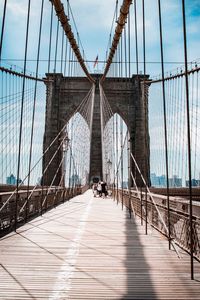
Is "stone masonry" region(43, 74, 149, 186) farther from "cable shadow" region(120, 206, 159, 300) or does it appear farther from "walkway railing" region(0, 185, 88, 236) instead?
"cable shadow" region(120, 206, 159, 300)

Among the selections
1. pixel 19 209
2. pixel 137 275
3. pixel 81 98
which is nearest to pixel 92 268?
pixel 137 275

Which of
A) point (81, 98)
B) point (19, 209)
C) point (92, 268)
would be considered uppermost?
point (81, 98)

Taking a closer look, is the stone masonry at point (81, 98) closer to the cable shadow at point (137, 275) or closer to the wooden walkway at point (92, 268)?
the wooden walkway at point (92, 268)

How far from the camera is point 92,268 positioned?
2.60 m

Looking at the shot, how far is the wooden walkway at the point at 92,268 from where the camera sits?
201 centimetres

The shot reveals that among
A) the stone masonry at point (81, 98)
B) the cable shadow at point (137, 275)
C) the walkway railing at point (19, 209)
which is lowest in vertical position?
the cable shadow at point (137, 275)

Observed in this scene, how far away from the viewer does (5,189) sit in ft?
68.6

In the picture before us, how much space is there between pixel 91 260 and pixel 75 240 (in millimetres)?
1068

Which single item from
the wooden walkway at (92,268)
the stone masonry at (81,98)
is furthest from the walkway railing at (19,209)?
the stone masonry at (81,98)

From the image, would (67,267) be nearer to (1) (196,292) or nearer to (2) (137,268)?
(2) (137,268)

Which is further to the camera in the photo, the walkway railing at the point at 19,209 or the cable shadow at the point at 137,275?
the walkway railing at the point at 19,209

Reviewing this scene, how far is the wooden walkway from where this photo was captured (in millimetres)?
2006

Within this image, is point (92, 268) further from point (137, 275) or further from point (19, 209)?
point (19, 209)

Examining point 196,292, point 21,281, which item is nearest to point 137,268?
point 196,292
